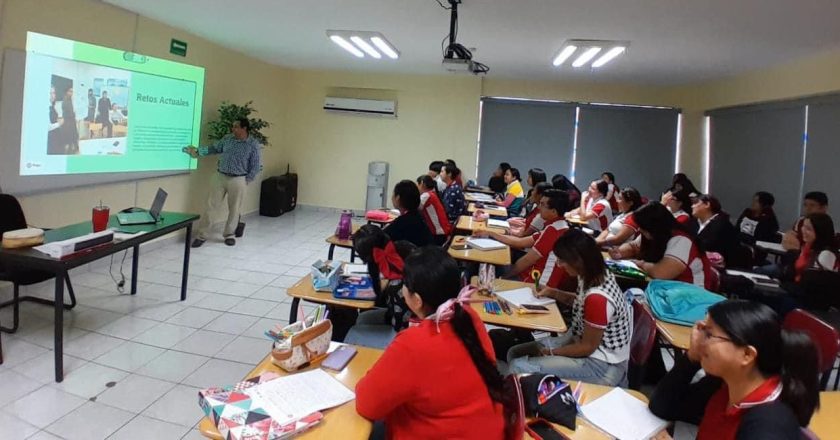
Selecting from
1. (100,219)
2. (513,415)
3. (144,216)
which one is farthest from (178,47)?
(513,415)

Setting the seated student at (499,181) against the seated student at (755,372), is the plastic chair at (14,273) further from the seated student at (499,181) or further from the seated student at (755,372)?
the seated student at (499,181)

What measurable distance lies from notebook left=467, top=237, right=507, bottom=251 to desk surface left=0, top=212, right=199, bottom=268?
2.57 meters

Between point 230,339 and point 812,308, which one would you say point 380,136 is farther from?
point 812,308

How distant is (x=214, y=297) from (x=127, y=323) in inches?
32.2

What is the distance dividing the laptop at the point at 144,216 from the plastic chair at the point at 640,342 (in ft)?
12.0

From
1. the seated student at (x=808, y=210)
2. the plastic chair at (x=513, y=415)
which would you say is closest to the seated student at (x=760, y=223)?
the seated student at (x=808, y=210)

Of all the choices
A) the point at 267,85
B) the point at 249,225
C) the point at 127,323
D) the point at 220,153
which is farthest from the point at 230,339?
the point at 267,85

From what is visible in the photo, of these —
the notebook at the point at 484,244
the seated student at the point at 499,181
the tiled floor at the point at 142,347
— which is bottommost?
the tiled floor at the point at 142,347

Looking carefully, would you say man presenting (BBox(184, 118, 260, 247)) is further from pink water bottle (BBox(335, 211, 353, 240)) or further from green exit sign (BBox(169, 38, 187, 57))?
pink water bottle (BBox(335, 211, 353, 240))

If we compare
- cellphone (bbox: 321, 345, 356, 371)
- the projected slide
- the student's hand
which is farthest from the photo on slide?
the student's hand

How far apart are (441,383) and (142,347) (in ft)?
9.70

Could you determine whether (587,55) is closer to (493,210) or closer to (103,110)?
(493,210)

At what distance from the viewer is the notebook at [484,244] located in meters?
4.18

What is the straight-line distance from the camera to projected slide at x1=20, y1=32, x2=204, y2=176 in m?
4.25
